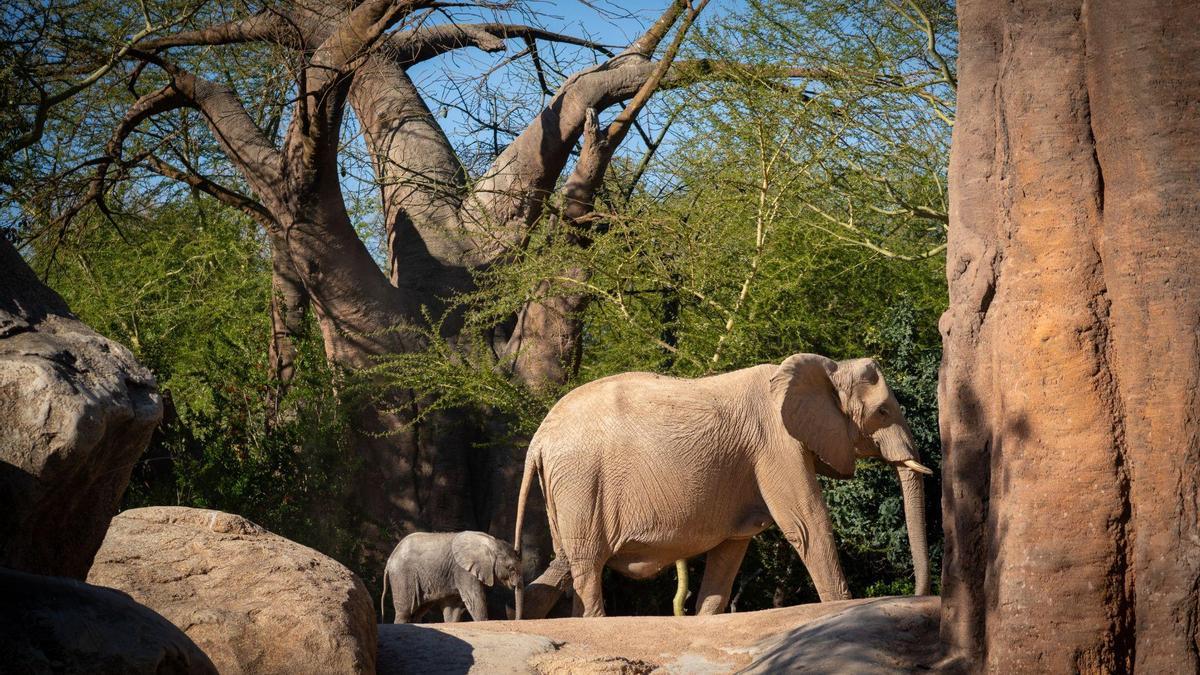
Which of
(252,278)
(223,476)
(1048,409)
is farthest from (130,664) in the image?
(252,278)

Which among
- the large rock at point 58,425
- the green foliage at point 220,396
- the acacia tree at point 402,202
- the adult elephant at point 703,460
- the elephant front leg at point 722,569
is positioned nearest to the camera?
the large rock at point 58,425

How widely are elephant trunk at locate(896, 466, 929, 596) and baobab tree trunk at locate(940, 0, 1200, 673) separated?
9.48 ft

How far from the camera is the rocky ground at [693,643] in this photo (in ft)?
17.3

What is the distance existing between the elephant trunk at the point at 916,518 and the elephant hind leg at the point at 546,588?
7.30ft

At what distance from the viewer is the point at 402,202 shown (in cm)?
1177

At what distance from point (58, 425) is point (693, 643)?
3.57 meters

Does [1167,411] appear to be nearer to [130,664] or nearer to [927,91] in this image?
[130,664]

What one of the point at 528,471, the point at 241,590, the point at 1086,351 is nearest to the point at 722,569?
the point at 528,471

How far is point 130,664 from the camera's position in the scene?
344cm

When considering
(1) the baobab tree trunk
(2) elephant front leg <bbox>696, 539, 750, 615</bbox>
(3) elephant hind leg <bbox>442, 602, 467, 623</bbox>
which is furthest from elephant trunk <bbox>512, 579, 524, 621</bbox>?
(1) the baobab tree trunk

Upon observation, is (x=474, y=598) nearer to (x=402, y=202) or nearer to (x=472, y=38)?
(x=402, y=202)

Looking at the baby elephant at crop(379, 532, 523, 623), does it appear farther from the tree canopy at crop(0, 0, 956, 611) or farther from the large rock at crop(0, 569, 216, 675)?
the large rock at crop(0, 569, 216, 675)

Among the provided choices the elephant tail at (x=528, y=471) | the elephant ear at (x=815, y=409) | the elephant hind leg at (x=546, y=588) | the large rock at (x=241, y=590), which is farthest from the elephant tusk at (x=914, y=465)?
the large rock at (x=241, y=590)

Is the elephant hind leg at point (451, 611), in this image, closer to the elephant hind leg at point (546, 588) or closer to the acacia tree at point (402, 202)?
the elephant hind leg at point (546, 588)
